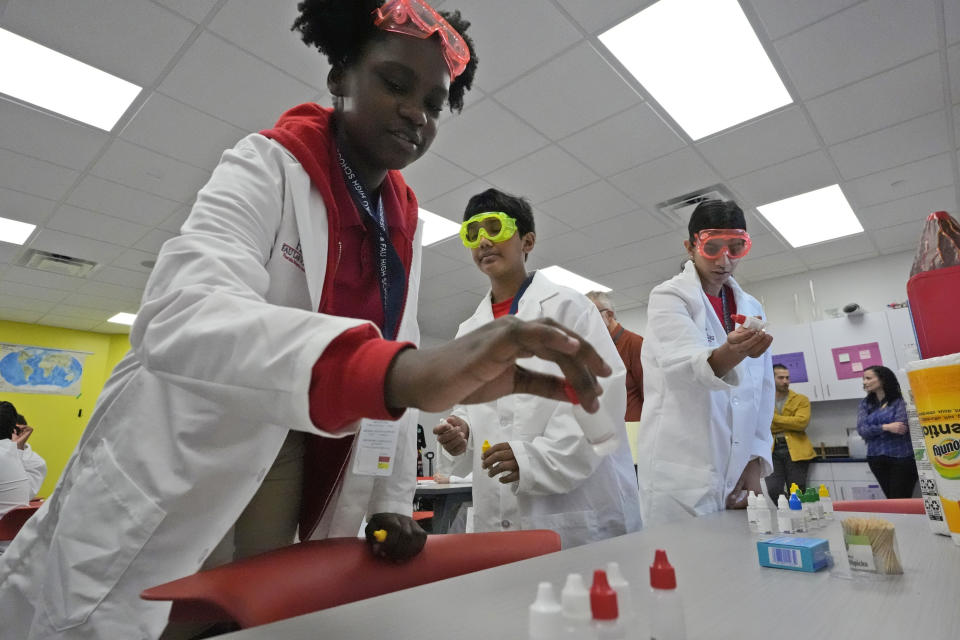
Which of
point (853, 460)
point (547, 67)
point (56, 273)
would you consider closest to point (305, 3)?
point (547, 67)

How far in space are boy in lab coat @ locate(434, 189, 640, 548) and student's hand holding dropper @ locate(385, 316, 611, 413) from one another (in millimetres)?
795

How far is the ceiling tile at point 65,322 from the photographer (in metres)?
7.87

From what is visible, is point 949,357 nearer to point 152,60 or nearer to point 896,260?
point 152,60

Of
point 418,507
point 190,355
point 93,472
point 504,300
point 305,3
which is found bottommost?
point 418,507

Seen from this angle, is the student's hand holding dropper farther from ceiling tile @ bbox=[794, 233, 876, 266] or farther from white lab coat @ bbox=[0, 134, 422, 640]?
ceiling tile @ bbox=[794, 233, 876, 266]

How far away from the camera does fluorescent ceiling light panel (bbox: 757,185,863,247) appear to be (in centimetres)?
497

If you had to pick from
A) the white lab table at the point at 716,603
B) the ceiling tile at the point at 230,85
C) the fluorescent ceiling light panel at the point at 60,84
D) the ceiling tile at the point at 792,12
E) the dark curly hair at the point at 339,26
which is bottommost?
the white lab table at the point at 716,603

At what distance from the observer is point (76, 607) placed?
28.9 inches

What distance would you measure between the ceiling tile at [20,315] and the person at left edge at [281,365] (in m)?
8.83

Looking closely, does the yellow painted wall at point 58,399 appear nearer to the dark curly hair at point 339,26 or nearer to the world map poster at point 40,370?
the world map poster at point 40,370

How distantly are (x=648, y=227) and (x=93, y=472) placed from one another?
17.4ft

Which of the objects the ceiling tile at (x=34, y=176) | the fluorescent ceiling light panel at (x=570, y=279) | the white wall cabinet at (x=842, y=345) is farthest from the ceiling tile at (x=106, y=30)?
the white wall cabinet at (x=842, y=345)

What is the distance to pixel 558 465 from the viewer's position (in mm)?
1379

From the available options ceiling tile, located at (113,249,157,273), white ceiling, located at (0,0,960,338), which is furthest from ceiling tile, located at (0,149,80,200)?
ceiling tile, located at (113,249,157,273)
